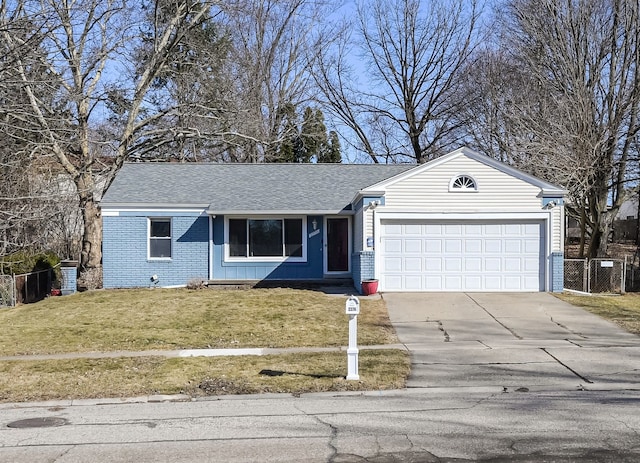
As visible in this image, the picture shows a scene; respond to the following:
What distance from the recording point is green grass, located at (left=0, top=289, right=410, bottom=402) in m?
9.77

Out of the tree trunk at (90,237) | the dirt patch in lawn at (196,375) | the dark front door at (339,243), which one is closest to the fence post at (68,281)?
the tree trunk at (90,237)

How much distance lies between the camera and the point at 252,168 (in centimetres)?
2517

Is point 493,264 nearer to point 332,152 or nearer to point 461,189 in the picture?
point 461,189

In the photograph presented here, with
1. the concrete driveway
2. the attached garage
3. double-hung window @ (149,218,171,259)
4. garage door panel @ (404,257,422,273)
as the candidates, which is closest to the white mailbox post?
the concrete driveway

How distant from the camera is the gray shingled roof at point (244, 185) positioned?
21.8m

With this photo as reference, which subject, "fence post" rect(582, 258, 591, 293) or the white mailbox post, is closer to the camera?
the white mailbox post

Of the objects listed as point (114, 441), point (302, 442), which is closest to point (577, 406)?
point (302, 442)

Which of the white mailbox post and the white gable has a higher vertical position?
the white gable

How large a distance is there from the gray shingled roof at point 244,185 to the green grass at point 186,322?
354 centimetres

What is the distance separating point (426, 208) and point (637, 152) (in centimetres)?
Answer: 1175

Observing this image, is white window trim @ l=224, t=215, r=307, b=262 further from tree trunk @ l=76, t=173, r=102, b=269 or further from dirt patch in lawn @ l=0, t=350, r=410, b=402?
dirt patch in lawn @ l=0, t=350, r=410, b=402

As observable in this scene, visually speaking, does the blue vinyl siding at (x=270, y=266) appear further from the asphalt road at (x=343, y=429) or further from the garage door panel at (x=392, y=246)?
the asphalt road at (x=343, y=429)

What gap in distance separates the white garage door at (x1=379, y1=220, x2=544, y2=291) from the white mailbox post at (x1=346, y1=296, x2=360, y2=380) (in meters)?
9.61

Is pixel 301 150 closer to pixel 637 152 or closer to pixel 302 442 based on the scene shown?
pixel 637 152
